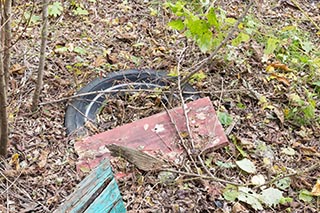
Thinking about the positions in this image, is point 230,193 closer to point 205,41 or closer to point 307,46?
point 205,41

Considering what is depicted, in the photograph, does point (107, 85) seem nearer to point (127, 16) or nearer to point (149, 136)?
point (149, 136)

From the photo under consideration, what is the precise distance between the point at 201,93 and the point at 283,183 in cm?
84

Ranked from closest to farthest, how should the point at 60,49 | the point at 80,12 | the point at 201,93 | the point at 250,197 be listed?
the point at 250,197 < the point at 201,93 < the point at 60,49 < the point at 80,12

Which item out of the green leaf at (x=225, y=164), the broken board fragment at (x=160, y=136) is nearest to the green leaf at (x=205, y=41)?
the broken board fragment at (x=160, y=136)

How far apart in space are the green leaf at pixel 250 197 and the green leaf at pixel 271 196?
0.13 feet

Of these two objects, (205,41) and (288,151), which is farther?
(288,151)

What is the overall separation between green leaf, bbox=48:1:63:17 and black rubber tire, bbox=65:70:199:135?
0.80 meters

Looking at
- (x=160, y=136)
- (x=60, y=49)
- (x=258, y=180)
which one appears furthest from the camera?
(x=60, y=49)

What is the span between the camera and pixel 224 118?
2809 mm

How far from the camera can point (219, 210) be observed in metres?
2.29

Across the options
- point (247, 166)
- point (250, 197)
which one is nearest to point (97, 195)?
point (250, 197)

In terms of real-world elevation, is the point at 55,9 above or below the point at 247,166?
above

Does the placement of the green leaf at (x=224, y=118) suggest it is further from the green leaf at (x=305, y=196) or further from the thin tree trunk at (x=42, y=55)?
the thin tree trunk at (x=42, y=55)

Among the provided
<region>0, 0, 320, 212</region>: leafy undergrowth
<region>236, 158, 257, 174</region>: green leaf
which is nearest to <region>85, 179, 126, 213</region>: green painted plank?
<region>0, 0, 320, 212</region>: leafy undergrowth
